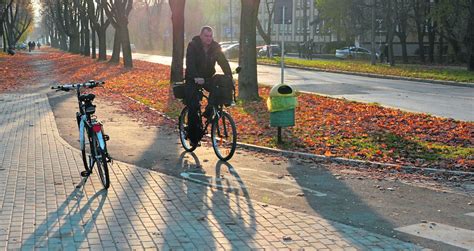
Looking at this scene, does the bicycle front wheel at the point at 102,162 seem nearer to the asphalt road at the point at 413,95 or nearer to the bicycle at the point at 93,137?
the bicycle at the point at 93,137

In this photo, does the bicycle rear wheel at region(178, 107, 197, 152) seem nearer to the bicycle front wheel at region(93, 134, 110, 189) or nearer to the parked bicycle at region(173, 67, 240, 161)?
the parked bicycle at region(173, 67, 240, 161)

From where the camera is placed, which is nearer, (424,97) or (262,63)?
(424,97)

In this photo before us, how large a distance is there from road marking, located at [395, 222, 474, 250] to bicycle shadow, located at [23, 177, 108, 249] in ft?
9.14

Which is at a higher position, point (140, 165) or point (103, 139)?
point (103, 139)

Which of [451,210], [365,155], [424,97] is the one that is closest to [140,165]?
[365,155]

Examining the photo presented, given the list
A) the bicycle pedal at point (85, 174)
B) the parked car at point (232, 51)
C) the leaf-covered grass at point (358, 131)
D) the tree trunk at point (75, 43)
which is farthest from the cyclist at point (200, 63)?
the tree trunk at point (75, 43)

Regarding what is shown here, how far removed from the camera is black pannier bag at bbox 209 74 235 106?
8.16 m

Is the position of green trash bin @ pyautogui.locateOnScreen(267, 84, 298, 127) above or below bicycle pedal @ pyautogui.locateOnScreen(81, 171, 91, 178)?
above

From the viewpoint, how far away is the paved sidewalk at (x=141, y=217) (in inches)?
194

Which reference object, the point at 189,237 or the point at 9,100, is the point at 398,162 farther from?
the point at 9,100

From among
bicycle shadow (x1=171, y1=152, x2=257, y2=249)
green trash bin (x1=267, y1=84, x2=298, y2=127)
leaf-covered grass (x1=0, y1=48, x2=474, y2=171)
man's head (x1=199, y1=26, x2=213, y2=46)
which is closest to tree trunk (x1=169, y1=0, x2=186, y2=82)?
leaf-covered grass (x1=0, y1=48, x2=474, y2=171)

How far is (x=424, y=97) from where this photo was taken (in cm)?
1858

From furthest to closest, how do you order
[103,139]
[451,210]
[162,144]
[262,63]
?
[262,63] → [162,144] → [103,139] → [451,210]

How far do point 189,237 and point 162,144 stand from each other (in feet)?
16.0
